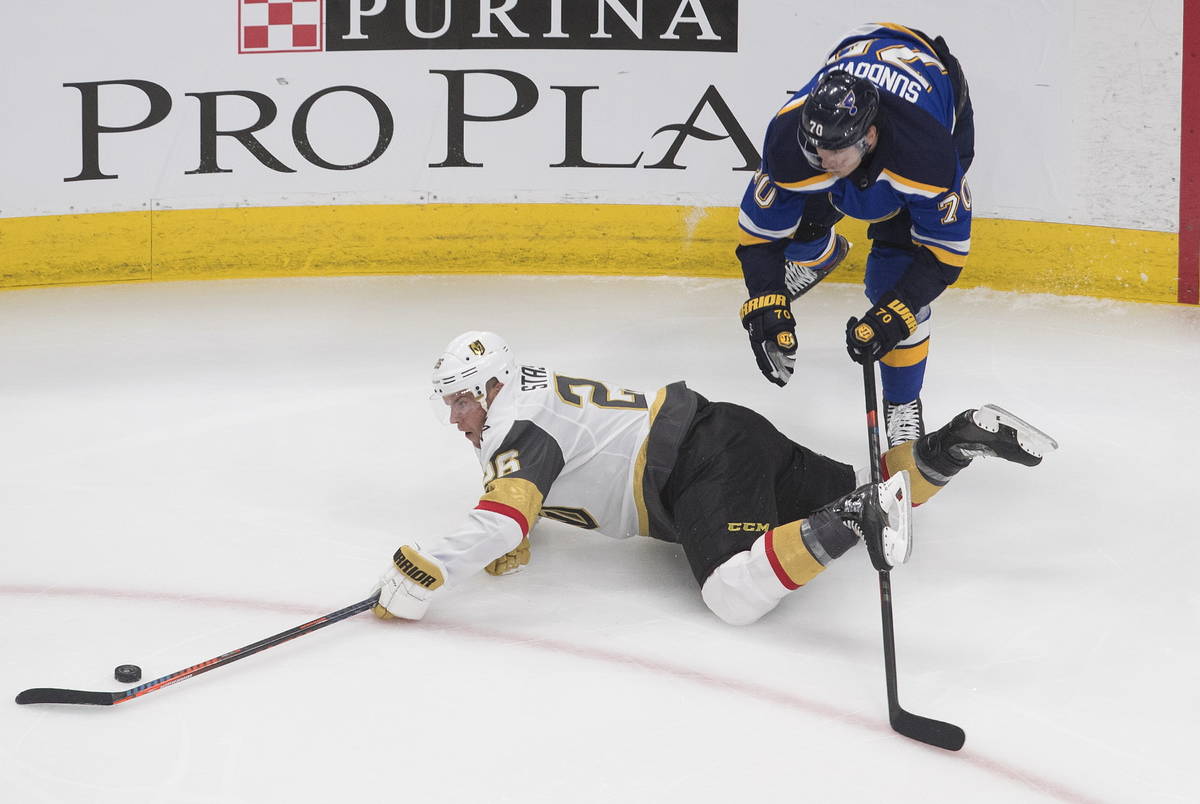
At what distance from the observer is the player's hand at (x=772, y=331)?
3635 millimetres

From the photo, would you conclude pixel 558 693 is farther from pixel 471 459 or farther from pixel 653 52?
pixel 653 52

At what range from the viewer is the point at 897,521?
2846mm

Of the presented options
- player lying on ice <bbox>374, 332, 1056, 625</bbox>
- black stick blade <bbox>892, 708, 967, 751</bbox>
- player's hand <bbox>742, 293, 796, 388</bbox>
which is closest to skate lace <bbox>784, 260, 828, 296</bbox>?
player's hand <bbox>742, 293, 796, 388</bbox>

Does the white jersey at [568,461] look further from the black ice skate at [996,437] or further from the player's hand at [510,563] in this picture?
the black ice skate at [996,437]

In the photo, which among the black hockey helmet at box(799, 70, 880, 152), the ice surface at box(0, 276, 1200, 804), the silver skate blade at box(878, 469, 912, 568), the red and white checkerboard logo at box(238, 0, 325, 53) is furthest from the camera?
the red and white checkerboard logo at box(238, 0, 325, 53)

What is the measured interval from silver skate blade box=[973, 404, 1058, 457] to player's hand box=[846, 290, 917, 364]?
13.6 inches

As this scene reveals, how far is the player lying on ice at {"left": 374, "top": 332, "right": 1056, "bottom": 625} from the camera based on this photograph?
296 cm

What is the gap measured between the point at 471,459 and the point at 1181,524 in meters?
1.95

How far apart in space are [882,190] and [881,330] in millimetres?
354

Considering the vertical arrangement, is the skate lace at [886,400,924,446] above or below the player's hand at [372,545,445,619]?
above

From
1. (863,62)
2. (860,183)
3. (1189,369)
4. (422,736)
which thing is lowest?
(422,736)

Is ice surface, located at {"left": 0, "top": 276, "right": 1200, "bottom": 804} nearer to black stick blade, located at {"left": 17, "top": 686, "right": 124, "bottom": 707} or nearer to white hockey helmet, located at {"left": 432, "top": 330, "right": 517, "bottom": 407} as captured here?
black stick blade, located at {"left": 17, "top": 686, "right": 124, "bottom": 707}

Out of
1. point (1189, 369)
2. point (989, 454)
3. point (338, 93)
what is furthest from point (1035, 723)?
point (338, 93)

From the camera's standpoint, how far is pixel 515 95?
553 cm
